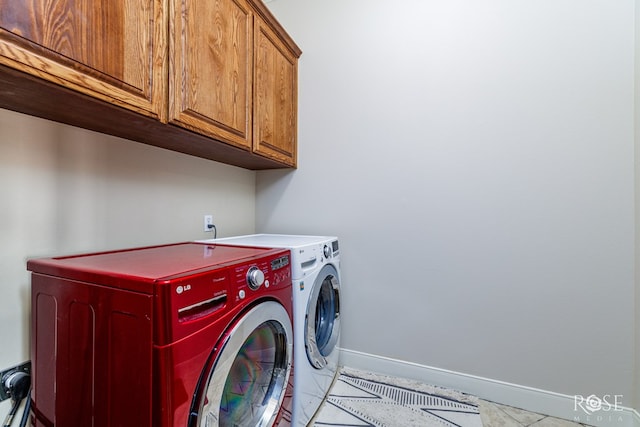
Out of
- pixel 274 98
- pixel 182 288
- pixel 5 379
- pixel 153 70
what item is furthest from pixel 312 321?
pixel 274 98

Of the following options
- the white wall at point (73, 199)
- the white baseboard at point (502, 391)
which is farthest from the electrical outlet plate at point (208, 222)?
the white baseboard at point (502, 391)

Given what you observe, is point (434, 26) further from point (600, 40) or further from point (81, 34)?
point (81, 34)

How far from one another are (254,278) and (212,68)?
991 millimetres

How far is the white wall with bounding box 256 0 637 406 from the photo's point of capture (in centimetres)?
142

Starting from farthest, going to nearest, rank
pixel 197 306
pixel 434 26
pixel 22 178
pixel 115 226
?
1. pixel 434 26
2. pixel 115 226
3. pixel 22 178
4. pixel 197 306

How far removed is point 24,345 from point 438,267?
6.51 feet

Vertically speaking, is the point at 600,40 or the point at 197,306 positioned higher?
the point at 600,40

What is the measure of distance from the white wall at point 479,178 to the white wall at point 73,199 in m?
0.90

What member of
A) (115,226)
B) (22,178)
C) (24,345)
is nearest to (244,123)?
(115,226)

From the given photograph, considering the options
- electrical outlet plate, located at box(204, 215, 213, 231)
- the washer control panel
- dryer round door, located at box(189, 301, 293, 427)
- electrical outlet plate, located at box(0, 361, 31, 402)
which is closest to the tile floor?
dryer round door, located at box(189, 301, 293, 427)

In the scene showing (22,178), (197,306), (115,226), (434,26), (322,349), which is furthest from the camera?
(434,26)

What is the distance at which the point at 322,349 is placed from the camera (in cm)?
157

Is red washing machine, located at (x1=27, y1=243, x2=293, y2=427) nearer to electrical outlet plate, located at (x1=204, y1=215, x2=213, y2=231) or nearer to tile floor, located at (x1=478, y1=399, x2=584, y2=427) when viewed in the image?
electrical outlet plate, located at (x1=204, y1=215, x2=213, y2=231)

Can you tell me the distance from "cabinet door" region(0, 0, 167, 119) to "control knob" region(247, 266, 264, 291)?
0.69m
